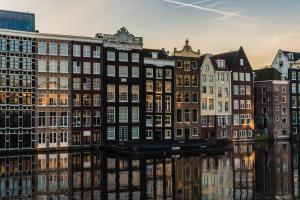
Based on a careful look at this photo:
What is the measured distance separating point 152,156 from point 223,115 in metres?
39.0

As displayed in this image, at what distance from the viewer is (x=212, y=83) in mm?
98188

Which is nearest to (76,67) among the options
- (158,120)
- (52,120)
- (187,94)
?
(52,120)

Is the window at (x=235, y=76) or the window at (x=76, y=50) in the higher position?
the window at (x=76, y=50)

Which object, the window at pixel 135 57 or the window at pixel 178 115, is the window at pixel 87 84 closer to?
the window at pixel 135 57

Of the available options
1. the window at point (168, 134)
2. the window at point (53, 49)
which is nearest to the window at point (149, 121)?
the window at point (168, 134)

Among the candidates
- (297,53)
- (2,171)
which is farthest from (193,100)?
(2,171)

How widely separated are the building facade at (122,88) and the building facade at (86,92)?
1.32 m

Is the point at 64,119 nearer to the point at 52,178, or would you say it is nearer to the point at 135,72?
the point at 135,72

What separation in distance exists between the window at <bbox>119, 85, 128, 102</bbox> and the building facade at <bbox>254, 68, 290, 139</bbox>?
42.9 meters

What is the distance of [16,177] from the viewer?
42.6 metres

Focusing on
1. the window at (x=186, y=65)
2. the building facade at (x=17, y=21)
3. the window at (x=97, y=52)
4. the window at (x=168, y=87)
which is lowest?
the window at (x=168, y=87)

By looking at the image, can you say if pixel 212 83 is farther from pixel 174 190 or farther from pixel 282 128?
pixel 174 190

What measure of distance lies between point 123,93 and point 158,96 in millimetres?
8618

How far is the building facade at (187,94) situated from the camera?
91.8 meters
